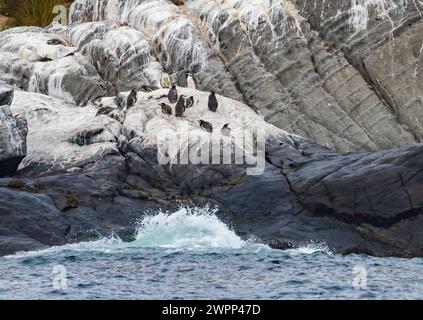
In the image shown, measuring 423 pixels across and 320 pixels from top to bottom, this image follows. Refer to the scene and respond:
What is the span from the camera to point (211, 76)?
37.3 meters

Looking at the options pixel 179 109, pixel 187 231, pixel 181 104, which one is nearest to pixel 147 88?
pixel 181 104

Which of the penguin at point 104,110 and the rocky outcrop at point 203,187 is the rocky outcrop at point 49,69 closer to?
the penguin at point 104,110

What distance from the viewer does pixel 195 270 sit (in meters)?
24.5

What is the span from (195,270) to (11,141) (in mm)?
9780

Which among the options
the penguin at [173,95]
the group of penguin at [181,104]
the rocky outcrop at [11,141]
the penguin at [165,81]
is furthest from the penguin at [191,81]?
the rocky outcrop at [11,141]

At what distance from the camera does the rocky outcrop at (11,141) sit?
31.6 m

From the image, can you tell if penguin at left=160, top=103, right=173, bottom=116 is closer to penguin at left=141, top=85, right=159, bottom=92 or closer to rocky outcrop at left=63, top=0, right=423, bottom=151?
penguin at left=141, top=85, right=159, bottom=92

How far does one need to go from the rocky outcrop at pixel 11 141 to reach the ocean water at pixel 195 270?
16.6 ft

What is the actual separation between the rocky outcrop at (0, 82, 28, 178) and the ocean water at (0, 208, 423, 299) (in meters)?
5.06

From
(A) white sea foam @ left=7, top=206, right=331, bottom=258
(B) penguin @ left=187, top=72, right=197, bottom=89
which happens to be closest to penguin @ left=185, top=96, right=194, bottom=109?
(B) penguin @ left=187, top=72, right=197, bottom=89

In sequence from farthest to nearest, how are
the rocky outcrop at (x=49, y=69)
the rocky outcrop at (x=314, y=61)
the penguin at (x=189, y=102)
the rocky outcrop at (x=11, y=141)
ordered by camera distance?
the rocky outcrop at (x=49, y=69) < the rocky outcrop at (x=314, y=61) < the penguin at (x=189, y=102) < the rocky outcrop at (x=11, y=141)
